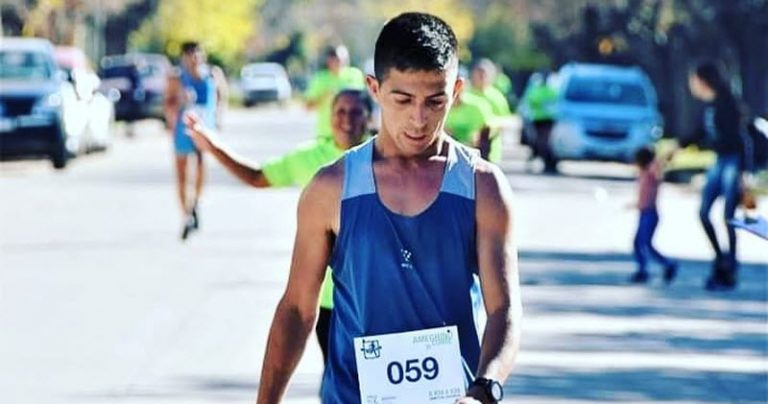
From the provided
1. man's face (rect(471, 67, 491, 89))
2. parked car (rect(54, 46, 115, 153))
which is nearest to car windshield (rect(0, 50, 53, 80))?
parked car (rect(54, 46, 115, 153))

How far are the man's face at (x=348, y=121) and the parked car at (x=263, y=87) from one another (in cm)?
8465

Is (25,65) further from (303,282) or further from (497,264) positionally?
(497,264)

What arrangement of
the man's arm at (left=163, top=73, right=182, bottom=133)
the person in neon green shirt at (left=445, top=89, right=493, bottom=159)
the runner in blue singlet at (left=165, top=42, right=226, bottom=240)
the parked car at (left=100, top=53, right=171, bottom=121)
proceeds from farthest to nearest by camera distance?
1. the parked car at (left=100, top=53, right=171, bottom=121)
2. the man's arm at (left=163, top=73, right=182, bottom=133)
3. the runner in blue singlet at (left=165, top=42, right=226, bottom=240)
4. the person in neon green shirt at (left=445, top=89, right=493, bottom=159)

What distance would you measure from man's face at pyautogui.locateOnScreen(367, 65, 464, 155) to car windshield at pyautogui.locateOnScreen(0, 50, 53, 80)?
3016 cm

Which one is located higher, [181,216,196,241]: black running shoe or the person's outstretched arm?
the person's outstretched arm

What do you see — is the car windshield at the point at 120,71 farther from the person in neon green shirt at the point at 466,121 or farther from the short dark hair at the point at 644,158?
the person in neon green shirt at the point at 466,121

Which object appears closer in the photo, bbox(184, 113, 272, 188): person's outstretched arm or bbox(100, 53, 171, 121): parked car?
bbox(184, 113, 272, 188): person's outstretched arm

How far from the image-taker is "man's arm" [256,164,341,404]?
5.59 metres

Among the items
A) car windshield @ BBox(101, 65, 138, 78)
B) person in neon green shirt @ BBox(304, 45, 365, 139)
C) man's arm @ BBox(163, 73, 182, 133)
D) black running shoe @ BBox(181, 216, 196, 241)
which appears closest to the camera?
person in neon green shirt @ BBox(304, 45, 365, 139)

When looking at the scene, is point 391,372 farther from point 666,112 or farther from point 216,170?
point 666,112

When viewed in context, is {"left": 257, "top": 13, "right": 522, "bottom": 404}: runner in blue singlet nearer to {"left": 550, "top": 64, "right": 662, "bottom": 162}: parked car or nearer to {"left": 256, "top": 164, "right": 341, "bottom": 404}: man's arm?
{"left": 256, "top": 164, "right": 341, "bottom": 404}: man's arm

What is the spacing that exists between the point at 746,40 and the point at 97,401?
97.6 ft

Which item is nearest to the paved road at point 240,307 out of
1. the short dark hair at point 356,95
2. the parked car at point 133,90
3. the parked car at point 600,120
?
the short dark hair at point 356,95

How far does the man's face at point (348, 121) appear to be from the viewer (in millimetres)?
9578
